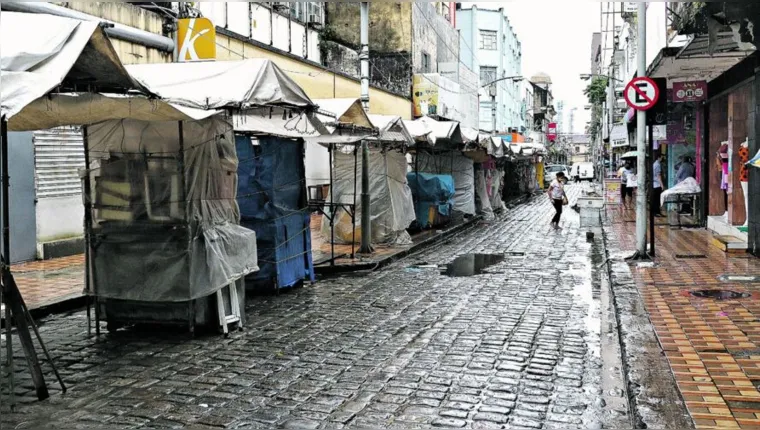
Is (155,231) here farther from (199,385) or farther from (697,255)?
(697,255)

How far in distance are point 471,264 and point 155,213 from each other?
295 inches

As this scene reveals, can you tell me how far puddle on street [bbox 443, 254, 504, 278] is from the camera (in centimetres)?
1273

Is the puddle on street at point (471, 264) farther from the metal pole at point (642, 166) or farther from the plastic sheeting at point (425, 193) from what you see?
the plastic sheeting at point (425, 193)

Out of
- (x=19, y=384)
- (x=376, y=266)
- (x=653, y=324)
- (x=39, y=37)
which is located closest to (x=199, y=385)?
(x=19, y=384)

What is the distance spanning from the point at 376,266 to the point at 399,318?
4.57m

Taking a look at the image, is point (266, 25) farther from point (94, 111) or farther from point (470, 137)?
point (94, 111)

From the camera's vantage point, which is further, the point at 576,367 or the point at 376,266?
the point at 376,266

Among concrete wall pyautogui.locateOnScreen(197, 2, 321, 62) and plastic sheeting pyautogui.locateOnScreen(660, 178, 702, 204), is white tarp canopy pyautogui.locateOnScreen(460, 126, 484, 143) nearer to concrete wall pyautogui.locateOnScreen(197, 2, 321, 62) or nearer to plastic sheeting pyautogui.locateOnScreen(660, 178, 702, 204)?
concrete wall pyautogui.locateOnScreen(197, 2, 321, 62)

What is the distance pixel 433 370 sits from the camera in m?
6.46

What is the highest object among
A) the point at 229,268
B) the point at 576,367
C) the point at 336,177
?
the point at 336,177

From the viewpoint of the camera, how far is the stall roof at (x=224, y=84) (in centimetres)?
750

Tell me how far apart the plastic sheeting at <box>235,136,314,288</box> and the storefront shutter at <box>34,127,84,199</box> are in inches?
182

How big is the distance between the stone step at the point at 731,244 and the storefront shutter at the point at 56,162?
12.0 m

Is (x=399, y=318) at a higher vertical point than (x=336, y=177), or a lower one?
lower
